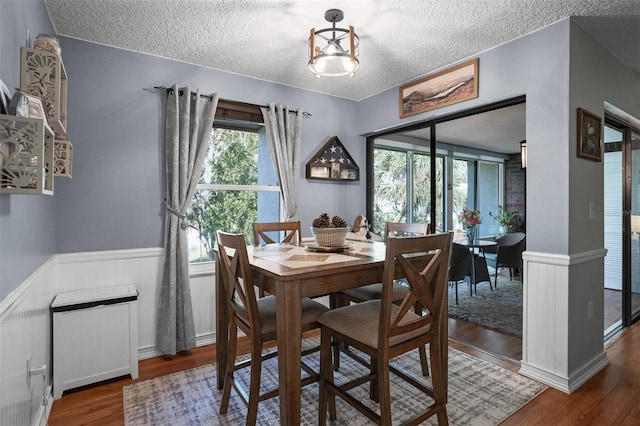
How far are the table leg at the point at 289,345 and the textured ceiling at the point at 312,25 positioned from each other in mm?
1723

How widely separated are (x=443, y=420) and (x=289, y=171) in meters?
2.38

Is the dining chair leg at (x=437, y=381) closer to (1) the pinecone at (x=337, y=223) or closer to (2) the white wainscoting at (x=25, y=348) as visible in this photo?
(1) the pinecone at (x=337, y=223)

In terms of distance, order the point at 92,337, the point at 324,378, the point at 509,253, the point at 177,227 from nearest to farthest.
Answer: the point at 324,378 → the point at 92,337 → the point at 177,227 → the point at 509,253

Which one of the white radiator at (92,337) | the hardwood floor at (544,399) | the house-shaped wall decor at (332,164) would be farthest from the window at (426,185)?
the white radiator at (92,337)

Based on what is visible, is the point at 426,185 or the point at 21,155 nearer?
the point at 21,155

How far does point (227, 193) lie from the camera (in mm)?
3203

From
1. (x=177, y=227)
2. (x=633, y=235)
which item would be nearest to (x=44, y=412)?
(x=177, y=227)

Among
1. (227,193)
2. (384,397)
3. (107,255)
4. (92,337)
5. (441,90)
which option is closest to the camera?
(384,397)

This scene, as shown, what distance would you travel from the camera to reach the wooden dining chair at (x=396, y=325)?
57.7 inches

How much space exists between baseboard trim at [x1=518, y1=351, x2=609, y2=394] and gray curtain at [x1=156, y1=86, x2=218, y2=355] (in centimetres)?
254

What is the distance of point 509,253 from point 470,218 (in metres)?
0.47

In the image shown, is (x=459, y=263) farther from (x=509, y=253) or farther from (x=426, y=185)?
(x=426, y=185)

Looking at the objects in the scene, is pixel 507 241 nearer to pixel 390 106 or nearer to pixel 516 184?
pixel 516 184

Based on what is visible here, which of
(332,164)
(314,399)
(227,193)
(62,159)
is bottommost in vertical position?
(314,399)
